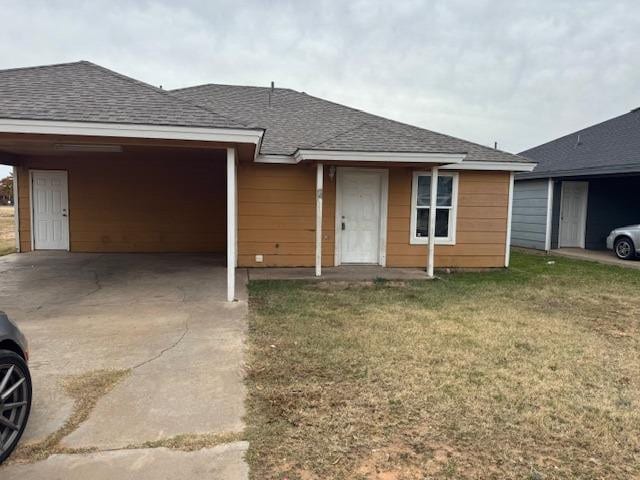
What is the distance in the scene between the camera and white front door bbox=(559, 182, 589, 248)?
46.4 feet

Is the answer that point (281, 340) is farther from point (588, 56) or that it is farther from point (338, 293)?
point (588, 56)

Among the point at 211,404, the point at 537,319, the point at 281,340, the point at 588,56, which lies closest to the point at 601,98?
the point at 588,56

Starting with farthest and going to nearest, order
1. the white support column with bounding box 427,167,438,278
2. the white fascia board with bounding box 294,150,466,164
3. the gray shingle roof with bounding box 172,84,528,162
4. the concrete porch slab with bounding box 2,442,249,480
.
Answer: the white support column with bounding box 427,167,438,278 → the gray shingle roof with bounding box 172,84,528,162 → the white fascia board with bounding box 294,150,466,164 → the concrete porch slab with bounding box 2,442,249,480

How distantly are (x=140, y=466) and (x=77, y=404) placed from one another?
1088 millimetres

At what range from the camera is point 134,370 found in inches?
153

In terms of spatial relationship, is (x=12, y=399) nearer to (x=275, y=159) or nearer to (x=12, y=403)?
(x=12, y=403)

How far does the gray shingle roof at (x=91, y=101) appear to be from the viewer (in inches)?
222

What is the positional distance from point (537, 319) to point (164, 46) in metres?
13.9

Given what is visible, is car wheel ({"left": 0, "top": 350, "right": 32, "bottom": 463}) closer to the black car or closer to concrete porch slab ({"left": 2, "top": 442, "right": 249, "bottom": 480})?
the black car

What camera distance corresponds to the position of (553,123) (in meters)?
24.9

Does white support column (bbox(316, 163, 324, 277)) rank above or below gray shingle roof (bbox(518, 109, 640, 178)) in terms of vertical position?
below

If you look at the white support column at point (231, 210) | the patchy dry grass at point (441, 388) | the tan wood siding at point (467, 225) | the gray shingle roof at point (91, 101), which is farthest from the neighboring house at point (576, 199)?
the gray shingle roof at point (91, 101)

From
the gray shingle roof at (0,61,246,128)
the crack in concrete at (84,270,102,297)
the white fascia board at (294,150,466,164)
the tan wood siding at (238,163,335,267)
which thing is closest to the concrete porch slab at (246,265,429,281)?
the tan wood siding at (238,163,335,267)

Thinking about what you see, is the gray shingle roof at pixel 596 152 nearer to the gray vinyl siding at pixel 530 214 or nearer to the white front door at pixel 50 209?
the gray vinyl siding at pixel 530 214
